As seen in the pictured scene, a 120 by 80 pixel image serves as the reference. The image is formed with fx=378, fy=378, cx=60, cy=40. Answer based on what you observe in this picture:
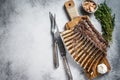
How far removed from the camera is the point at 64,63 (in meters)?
1.72

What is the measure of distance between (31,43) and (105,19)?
1.19 feet

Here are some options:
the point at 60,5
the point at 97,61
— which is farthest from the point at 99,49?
the point at 60,5

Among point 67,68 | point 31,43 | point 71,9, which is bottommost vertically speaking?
point 67,68

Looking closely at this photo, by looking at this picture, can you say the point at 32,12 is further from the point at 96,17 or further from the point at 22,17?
the point at 96,17

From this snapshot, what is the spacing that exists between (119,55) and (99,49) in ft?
0.42

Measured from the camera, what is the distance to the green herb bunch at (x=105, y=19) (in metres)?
1.75

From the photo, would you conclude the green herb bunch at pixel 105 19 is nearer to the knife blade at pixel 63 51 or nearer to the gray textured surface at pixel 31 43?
the gray textured surface at pixel 31 43

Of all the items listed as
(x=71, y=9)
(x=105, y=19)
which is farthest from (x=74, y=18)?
(x=105, y=19)

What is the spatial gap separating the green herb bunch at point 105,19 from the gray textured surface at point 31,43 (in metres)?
0.03

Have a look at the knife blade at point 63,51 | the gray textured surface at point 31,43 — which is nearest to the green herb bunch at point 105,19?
the gray textured surface at point 31,43

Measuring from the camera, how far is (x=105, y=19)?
176 centimetres

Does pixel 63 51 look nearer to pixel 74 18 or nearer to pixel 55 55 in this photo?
pixel 55 55

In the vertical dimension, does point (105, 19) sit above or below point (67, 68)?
above

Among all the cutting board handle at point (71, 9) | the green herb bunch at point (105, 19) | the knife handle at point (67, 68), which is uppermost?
the cutting board handle at point (71, 9)
